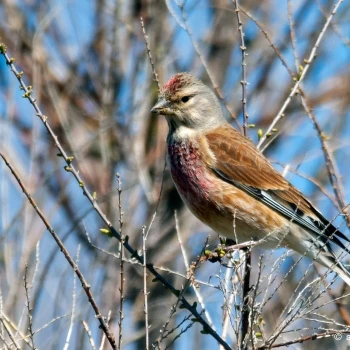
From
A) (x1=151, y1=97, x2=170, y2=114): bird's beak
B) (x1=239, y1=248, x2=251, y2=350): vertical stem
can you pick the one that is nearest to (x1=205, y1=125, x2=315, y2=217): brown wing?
(x1=151, y1=97, x2=170, y2=114): bird's beak

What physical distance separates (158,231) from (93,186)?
2.72 feet

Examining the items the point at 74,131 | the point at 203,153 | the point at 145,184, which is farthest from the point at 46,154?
the point at 203,153

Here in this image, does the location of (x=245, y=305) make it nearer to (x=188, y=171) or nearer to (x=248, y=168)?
(x=188, y=171)

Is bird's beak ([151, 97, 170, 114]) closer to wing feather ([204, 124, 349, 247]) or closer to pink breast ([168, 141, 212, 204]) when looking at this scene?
pink breast ([168, 141, 212, 204])

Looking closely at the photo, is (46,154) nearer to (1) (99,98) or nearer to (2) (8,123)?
(1) (99,98)

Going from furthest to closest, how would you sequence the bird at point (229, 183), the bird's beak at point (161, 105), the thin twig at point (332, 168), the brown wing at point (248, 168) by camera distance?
the brown wing at point (248, 168)
the bird's beak at point (161, 105)
the bird at point (229, 183)
the thin twig at point (332, 168)

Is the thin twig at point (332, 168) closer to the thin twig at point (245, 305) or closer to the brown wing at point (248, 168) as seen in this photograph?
the brown wing at point (248, 168)

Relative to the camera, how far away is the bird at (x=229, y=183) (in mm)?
5520

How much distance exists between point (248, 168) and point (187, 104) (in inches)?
25.7

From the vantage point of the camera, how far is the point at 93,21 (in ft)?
28.5

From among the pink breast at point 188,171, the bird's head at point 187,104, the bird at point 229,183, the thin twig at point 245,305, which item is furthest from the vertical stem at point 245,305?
the bird's head at point 187,104

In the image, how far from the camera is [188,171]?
222 inches

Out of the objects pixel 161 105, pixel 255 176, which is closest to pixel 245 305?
pixel 255 176

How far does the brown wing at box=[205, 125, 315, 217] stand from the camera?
580 centimetres
